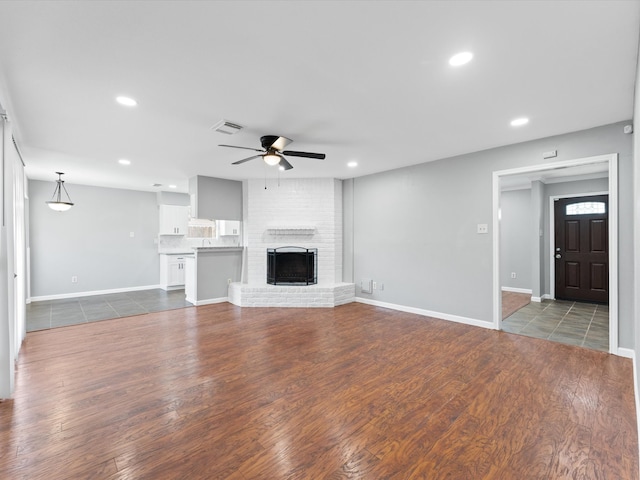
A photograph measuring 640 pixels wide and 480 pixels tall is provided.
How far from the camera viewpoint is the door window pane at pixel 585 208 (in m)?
5.78

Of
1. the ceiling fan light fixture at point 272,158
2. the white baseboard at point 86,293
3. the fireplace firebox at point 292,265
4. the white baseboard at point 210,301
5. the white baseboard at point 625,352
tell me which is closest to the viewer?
the white baseboard at point 625,352

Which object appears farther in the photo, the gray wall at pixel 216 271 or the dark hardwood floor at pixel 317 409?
the gray wall at pixel 216 271

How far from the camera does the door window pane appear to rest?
5.78 metres

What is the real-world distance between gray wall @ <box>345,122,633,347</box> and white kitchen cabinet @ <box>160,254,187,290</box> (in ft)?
14.9

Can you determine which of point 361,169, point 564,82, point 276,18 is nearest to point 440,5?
point 276,18

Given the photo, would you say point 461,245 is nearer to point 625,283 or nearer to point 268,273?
point 625,283

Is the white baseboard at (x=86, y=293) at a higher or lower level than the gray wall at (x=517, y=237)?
lower

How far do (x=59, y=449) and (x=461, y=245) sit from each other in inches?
189

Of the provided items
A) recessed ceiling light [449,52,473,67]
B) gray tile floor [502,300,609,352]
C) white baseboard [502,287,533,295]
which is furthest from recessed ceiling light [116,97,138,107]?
white baseboard [502,287,533,295]

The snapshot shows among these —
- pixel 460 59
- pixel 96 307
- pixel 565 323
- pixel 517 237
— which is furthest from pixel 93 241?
pixel 517 237

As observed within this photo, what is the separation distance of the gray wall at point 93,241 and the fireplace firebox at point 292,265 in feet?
12.4

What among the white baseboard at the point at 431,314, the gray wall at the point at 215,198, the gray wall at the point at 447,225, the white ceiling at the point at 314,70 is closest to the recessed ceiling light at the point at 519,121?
the white ceiling at the point at 314,70

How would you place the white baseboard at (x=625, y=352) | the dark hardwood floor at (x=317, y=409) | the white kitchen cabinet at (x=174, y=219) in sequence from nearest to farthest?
the dark hardwood floor at (x=317, y=409)
the white baseboard at (x=625, y=352)
the white kitchen cabinet at (x=174, y=219)

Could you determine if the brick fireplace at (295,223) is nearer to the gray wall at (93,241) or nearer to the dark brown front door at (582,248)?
the gray wall at (93,241)
